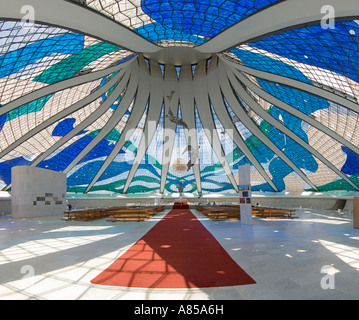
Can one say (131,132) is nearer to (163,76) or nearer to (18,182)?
(163,76)

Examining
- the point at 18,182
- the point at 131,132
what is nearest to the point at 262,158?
the point at 131,132

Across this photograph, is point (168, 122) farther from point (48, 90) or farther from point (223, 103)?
point (48, 90)

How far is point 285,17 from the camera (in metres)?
13.7

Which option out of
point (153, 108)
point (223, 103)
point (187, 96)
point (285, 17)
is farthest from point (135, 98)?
point (285, 17)

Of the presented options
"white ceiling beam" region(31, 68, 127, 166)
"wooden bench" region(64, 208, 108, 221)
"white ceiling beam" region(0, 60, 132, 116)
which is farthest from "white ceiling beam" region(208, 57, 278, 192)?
"wooden bench" region(64, 208, 108, 221)

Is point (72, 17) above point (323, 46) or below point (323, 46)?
above

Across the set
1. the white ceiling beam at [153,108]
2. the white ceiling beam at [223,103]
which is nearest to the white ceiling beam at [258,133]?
the white ceiling beam at [223,103]

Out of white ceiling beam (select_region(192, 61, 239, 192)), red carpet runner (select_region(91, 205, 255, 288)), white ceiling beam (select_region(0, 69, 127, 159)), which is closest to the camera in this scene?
red carpet runner (select_region(91, 205, 255, 288))

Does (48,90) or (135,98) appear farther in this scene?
(135,98)

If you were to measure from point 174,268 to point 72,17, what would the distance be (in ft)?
49.2

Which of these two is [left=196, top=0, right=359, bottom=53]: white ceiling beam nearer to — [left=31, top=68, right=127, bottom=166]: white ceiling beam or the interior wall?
[left=31, top=68, right=127, bottom=166]: white ceiling beam

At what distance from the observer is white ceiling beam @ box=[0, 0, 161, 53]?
483 inches

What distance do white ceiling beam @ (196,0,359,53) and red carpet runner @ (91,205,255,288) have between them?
13.2 metres

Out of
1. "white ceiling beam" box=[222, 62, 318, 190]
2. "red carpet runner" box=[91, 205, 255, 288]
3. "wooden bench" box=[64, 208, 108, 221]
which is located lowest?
"wooden bench" box=[64, 208, 108, 221]
